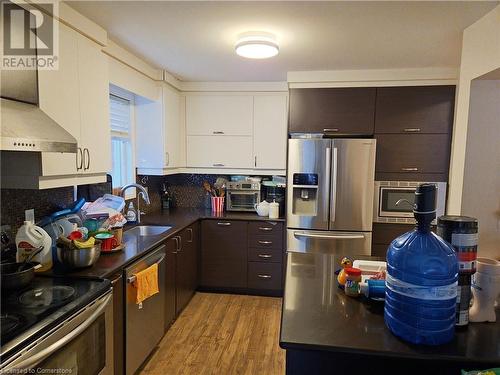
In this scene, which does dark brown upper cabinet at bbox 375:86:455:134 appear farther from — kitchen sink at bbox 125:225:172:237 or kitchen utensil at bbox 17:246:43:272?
kitchen utensil at bbox 17:246:43:272

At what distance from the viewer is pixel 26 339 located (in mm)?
1138

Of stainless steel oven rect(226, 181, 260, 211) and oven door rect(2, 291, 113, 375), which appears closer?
oven door rect(2, 291, 113, 375)

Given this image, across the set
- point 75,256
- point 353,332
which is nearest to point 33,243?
point 75,256

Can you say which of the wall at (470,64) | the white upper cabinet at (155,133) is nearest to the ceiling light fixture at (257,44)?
the wall at (470,64)

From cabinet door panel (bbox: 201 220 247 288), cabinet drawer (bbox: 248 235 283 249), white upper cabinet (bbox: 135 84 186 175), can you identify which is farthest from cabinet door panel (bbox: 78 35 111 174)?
cabinet drawer (bbox: 248 235 283 249)

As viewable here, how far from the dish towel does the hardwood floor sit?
0.60 metres

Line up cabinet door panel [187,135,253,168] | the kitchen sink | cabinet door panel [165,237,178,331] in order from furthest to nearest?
cabinet door panel [187,135,253,168] → the kitchen sink → cabinet door panel [165,237,178,331]

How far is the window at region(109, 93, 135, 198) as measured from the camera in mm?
3027

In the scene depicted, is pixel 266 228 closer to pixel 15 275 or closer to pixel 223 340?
pixel 223 340

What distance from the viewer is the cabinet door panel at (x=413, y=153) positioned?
315cm

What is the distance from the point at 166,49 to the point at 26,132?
57.7 inches

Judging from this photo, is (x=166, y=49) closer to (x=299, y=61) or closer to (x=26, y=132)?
(x=299, y=61)

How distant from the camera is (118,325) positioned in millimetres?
1872

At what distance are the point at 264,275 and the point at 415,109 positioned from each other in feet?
7.41
